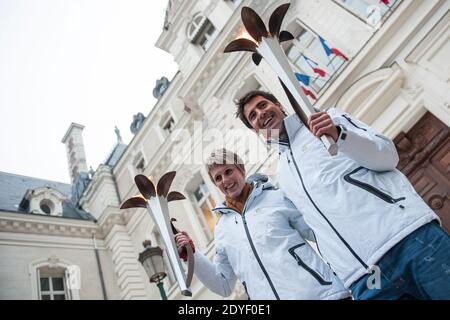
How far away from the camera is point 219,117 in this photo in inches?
410

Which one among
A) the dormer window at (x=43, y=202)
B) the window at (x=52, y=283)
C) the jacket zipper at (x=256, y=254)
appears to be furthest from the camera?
the dormer window at (x=43, y=202)

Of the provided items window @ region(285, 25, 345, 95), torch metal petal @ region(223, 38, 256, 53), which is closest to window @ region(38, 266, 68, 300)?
window @ region(285, 25, 345, 95)

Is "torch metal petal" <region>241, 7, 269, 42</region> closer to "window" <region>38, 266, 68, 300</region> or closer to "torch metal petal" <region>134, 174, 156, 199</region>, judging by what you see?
"torch metal petal" <region>134, 174, 156, 199</region>

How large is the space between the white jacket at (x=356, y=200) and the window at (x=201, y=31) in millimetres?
10812

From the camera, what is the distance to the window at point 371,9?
280 inches

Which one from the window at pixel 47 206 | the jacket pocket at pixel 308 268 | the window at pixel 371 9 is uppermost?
the window at pixel 371 9

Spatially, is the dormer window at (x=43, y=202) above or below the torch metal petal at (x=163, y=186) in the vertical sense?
above

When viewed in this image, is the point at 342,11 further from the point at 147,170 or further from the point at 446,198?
the point at 147,170

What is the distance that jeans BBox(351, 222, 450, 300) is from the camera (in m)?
1.61

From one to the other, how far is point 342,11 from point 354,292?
24.8ft

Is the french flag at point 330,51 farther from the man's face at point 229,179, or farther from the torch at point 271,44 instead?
the man's face at point 229,179

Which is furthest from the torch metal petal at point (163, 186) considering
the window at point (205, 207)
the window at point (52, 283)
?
the window at point (52, 283)

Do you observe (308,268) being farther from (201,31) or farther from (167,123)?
(167,123)

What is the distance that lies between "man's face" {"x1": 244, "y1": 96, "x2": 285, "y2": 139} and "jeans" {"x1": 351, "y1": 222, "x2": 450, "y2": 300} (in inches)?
43.3
